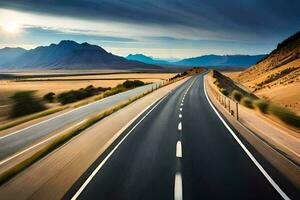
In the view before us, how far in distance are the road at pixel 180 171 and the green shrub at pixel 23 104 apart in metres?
13.8

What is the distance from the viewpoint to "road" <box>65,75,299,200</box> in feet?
24.6

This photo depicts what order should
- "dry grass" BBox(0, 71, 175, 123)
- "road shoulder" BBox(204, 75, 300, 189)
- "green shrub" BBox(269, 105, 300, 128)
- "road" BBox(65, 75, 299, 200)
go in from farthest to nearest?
"dry grass" BBox(0, 71, 175, 123)
"green shrub" BBox(269, 105, 300, 128)
"road shoulder" BBox(204, 75, 300, 189)
"road" BBox(65, 75, 299, 200)

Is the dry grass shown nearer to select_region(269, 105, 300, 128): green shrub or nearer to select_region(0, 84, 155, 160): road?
select_region(0, 84, 155, 160): road

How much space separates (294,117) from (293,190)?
877 cm

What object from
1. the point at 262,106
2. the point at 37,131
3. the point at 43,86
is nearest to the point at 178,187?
the point at 37,131

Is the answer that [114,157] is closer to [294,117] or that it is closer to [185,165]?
[185,165]

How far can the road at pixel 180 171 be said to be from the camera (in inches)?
295

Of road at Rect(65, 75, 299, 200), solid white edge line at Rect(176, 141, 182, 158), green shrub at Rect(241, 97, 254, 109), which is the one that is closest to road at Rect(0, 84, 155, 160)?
road at Rect(65, 75, 299, 200)

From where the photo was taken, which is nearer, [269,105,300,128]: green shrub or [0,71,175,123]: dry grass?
[269,105,300,128]: green shrub

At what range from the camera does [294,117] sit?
1546 cm

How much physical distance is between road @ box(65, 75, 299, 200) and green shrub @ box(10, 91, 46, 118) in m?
13.8

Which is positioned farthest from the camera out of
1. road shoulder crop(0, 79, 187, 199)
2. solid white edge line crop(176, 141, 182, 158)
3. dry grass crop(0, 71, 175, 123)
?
dry grass crop(0, 71, 175, 123)

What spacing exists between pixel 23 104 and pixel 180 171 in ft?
66.4

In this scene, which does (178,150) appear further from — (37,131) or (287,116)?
(287,116)
